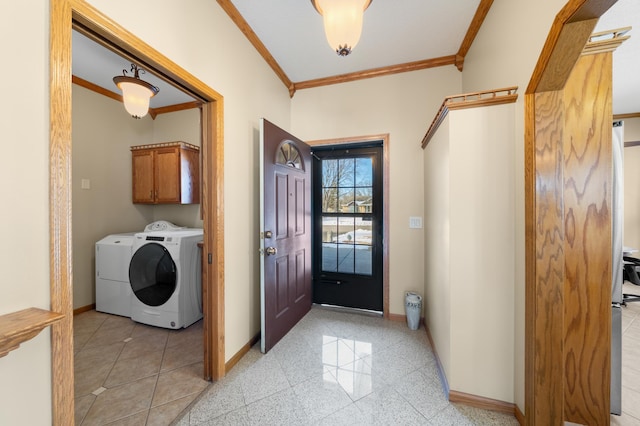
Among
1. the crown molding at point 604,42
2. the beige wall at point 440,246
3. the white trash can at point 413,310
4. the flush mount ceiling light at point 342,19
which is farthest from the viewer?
the white trash can at point 413,310

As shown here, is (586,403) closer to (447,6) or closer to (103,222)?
(447,6)

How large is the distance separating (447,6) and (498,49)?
0.57m

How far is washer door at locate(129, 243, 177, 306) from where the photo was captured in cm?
262

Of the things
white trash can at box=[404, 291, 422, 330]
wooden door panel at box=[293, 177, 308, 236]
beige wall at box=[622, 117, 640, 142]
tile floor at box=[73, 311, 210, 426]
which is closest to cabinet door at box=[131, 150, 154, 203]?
tile floor at box=[73, 311, 210, 426]

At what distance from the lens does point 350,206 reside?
3.02 m

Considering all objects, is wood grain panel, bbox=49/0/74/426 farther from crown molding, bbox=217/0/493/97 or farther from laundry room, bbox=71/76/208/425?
crown molding, bbox=217/0/493/97

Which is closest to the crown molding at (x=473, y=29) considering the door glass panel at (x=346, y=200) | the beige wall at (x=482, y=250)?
the beige wall at (x=482, y=250)

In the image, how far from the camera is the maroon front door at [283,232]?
2094 mm

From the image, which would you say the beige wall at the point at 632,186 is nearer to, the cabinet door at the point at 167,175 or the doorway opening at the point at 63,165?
the doorway opening at the point at 63,165

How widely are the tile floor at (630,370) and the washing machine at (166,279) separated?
3.36 m

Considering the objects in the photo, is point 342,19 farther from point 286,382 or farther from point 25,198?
point 286,382

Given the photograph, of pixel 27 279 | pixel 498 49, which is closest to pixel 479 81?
pixel 498 49

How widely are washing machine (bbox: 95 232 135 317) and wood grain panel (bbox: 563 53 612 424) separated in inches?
153

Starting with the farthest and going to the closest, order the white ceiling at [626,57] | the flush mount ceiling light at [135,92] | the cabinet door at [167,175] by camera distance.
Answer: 1. the cabinet door at [167,175]
2. the flush mount ceiling light at [135,92]
3. the white ceiling at [626,57]
